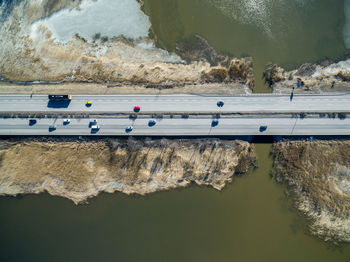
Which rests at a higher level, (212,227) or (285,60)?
(285,60)

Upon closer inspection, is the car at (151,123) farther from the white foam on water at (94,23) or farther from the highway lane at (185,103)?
the white foam on water at (94,23)

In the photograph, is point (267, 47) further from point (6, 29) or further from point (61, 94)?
point (6, 29)

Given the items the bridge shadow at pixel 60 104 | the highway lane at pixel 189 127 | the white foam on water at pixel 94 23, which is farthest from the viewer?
the white foam on water at pixel 94 23

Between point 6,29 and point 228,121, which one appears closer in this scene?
point 228,121

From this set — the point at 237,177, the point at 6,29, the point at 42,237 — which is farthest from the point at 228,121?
the point at 6,29

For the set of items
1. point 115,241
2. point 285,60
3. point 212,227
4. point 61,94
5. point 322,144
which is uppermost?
point 285,60

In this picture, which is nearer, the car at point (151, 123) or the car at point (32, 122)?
the car at point (151, 123)

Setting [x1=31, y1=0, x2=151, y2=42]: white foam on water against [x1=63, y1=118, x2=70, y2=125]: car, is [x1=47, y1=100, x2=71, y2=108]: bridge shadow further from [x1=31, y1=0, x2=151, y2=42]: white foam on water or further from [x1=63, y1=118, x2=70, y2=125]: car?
[x1=31, y1=0, x2=151, y2=42]: white foam on water

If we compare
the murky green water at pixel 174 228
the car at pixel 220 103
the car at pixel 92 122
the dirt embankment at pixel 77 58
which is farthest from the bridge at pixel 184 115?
the murky green water at pixel 174 228
